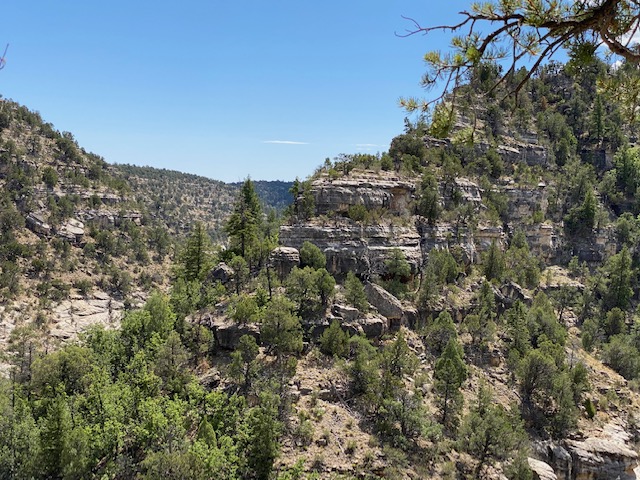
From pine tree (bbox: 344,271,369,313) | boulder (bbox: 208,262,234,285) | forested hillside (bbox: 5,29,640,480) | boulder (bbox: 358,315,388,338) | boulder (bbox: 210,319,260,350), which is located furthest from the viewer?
boulder (bbox: 208,262,234,285)

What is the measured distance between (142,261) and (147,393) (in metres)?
69.7

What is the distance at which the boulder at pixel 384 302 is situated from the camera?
124 ft

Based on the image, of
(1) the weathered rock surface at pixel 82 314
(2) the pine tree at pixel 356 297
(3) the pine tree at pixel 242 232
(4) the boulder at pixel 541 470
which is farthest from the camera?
(1) the weathered rock surface at pixel 82 314

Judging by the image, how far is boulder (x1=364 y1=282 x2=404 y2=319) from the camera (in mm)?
37812

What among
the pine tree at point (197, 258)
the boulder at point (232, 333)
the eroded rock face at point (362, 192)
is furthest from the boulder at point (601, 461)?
the pine tree at point (197, 258)

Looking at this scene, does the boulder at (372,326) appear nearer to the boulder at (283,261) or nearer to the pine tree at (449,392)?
the pine tree at (449,392)

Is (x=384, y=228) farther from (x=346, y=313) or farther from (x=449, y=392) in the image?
(x=449, y=392)

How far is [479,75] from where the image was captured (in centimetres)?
886

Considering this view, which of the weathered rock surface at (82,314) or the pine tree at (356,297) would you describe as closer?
the pine tree at (356,297)

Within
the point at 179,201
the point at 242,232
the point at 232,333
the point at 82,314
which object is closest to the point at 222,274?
the point at 242,232

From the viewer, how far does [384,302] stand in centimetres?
3819

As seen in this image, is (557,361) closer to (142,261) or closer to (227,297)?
(227,297)

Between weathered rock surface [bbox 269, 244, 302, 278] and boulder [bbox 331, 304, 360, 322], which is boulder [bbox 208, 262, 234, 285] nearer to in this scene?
weathered rock surface [bbox 269, 244, 302, 278]

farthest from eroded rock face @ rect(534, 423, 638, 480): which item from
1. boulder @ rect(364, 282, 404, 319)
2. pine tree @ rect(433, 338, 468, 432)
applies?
boulder @ rect(364, 282, 404, 319)
